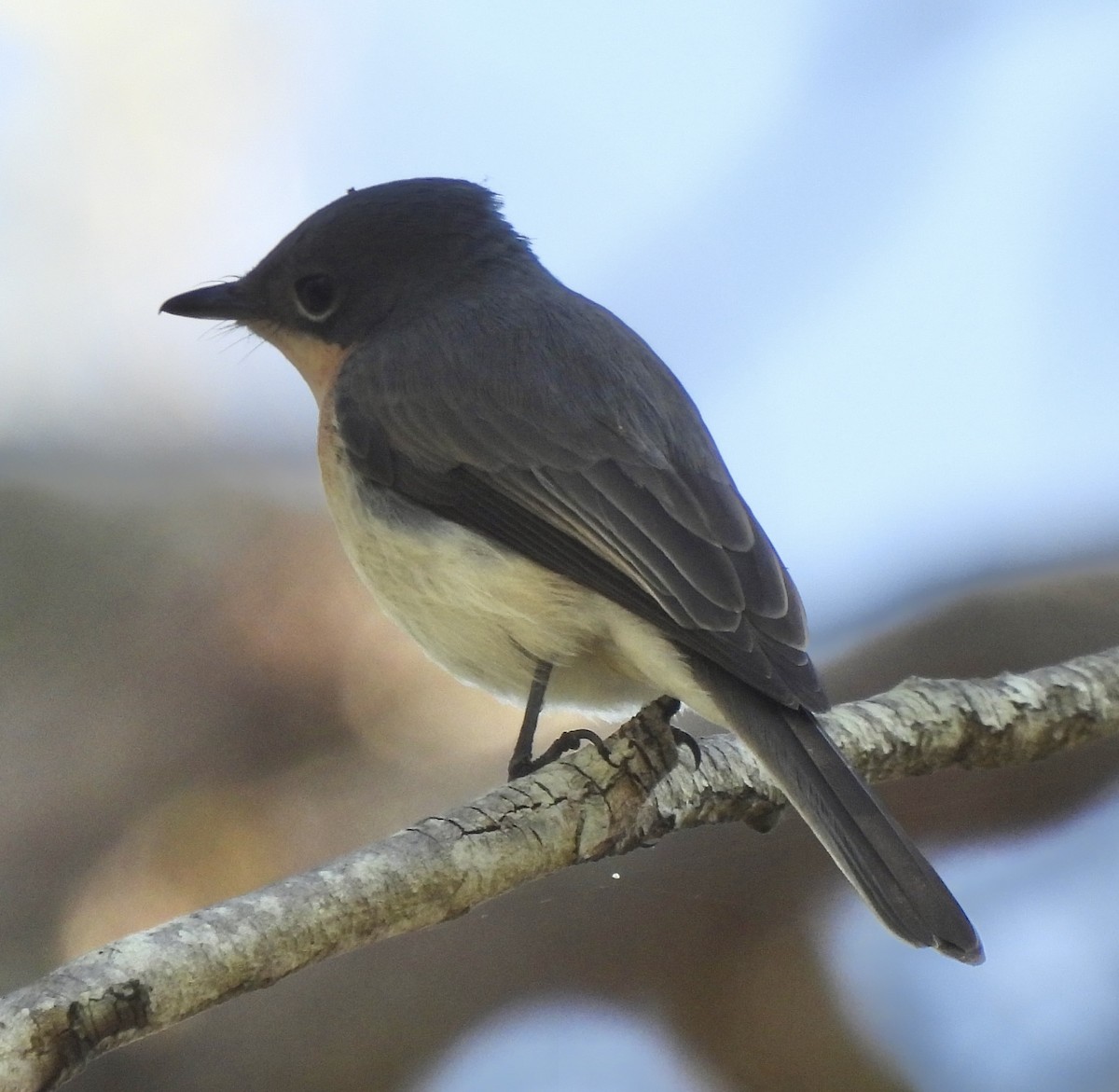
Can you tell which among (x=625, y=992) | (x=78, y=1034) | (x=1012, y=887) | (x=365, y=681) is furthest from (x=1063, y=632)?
(x=78, y=1034)

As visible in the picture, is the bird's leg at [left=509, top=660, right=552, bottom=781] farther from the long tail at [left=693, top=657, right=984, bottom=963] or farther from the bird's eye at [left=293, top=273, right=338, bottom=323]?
the bird's eye at [left=293, top=273, right=338, bottom=323]

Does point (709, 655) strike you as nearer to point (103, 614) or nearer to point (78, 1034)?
point (78, 1034)

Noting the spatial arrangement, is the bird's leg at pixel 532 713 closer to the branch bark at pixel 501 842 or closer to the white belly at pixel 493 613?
the white belly at pixel 493 613

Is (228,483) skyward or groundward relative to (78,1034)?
skyward

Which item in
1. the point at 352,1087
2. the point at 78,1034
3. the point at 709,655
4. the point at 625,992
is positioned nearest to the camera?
the point at 78,1034

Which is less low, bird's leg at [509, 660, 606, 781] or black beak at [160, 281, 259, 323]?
black beak at [160, 281, 259, 323]

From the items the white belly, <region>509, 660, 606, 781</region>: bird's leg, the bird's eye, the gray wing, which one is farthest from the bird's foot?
the bird's eye

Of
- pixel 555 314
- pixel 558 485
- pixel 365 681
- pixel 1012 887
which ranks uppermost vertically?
pixel 555 314

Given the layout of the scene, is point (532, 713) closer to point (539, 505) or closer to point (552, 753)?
point (552, 753)
